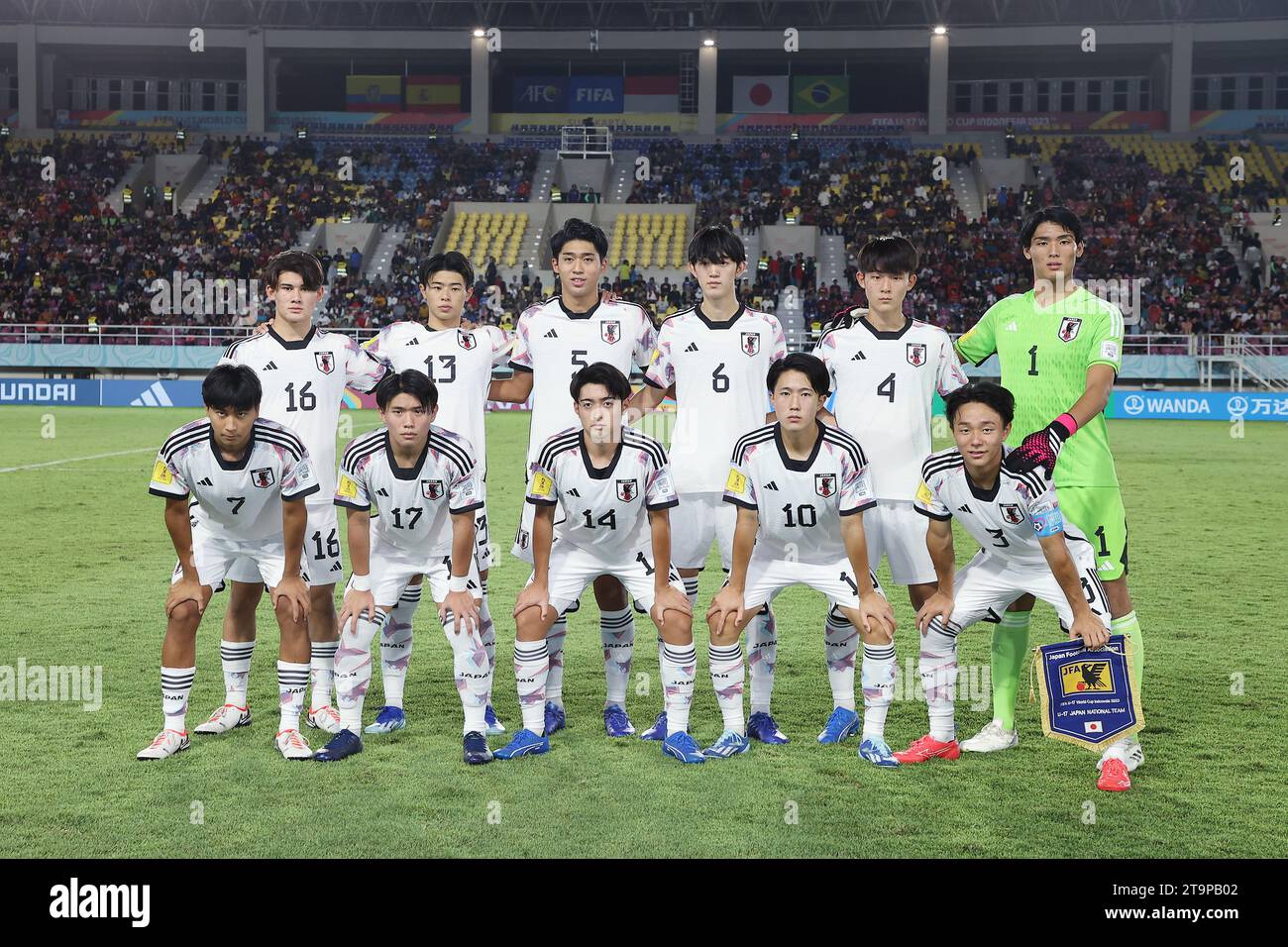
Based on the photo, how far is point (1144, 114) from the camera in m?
46.5

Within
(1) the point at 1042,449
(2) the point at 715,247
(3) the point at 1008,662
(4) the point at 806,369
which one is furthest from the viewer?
(2) the point at 715,247

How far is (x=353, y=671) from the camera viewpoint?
19.0 feet

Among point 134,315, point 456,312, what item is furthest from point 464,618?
point 134,315

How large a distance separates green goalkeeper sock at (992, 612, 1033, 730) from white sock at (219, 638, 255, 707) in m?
3.67

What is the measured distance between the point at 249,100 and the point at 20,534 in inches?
1533

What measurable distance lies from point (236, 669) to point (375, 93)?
46.9m

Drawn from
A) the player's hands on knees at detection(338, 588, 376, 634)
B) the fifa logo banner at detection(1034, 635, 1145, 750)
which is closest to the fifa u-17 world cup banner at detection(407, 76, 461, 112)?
the player's hands on knees at detection(338, 588, 376, 634)

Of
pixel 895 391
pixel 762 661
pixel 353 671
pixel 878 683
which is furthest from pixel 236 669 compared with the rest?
pixel 895 391

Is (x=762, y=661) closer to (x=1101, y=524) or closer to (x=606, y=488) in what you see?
(x=606, y=488)

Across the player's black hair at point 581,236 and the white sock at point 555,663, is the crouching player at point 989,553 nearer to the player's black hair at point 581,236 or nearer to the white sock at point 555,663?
the white sock at point 555,663

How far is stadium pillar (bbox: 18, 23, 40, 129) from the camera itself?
151ft

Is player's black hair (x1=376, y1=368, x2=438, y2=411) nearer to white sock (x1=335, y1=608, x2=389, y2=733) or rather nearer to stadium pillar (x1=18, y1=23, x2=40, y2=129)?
white sock (x1=335, y1=608, x2=389, y2=733)

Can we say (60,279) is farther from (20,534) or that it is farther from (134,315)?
(20,534)

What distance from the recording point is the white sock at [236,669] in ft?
20.0
